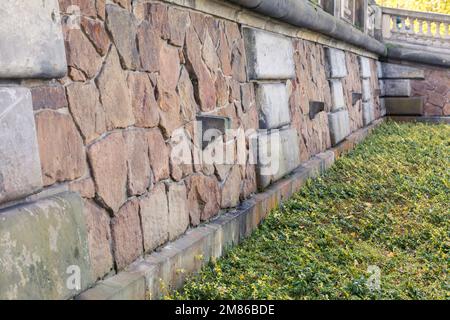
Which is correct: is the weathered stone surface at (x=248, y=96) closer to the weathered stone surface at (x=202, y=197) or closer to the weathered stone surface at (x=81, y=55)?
the weathered stone surface at (x=202, y=197)

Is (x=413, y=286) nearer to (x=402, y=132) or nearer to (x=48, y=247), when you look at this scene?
(x=48, y=247)

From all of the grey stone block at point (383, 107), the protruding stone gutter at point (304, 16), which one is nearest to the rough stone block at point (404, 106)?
the grey stone block at point (383, 107)

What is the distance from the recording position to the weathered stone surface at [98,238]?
2.42 m

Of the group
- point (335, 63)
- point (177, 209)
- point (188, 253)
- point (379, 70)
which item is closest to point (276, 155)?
point (177, 209)

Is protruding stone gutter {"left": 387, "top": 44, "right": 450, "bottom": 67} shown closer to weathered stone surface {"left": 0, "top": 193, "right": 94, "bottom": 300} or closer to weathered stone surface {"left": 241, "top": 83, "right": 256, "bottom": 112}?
weathered stone surface {"left": 241, "top": 83, "right": 256, "bottom": 112}

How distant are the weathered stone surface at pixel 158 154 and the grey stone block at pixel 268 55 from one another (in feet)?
4.77

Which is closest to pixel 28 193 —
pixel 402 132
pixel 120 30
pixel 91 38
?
pixel 91 38

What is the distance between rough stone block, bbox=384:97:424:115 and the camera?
11453mm

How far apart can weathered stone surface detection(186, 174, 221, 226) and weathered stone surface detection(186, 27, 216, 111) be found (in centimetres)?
43

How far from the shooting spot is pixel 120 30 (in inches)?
106

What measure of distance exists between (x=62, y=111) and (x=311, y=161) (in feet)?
12.6

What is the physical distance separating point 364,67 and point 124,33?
24.7ft

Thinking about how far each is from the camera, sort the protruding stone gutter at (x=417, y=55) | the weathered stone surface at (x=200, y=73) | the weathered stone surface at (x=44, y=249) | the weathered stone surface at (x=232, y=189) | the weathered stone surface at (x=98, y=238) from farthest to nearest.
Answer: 1. the protruding stone gutter at (x=417, y=55)
2. the weathered stone surface at (x=232, y=189)
3. the weathered stone surface at (x=200, y=73)
4. the weathered stone surface at (x=98, y=238)
5. the weathered stone surface at (x=44, y=249)

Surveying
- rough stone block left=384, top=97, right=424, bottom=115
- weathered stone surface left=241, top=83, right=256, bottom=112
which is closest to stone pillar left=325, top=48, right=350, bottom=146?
weathered stone surface left=241, top=83, right=256, bottom=112
